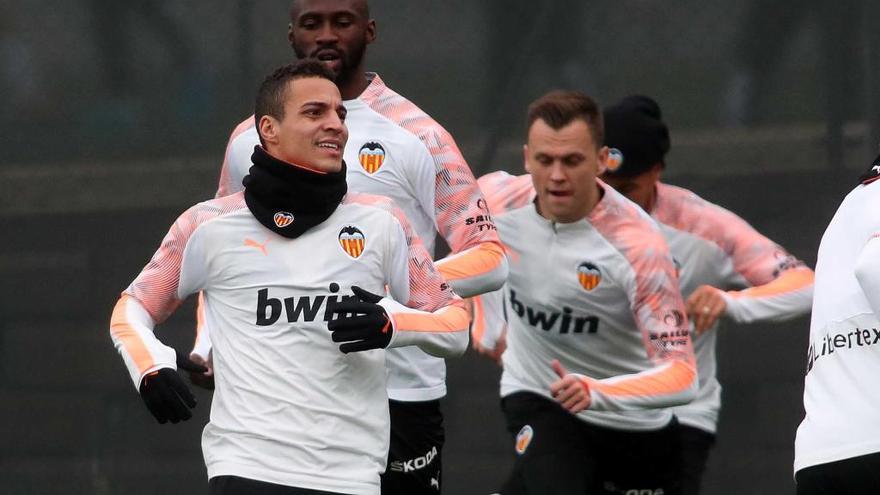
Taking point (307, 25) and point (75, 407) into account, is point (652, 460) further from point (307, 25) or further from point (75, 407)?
point (75, 407)

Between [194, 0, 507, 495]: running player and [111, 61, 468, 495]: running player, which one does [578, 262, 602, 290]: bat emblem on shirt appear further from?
[111, 61, 468, 495]: running player

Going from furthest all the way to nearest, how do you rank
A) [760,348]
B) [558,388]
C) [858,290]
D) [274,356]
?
[760,348] < [558,388] < [274,356] < [858,290]

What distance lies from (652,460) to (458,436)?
1.69 meters

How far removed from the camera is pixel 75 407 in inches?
325

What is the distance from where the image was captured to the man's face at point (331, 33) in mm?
5566

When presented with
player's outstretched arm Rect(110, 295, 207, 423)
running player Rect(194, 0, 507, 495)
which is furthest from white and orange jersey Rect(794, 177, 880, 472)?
player's outstretched arm Rect(110, 295, 207, 423)

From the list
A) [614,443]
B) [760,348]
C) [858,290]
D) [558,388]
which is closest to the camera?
[858,290]

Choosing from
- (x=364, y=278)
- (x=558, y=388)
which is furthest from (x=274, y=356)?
(x=558, y=388)

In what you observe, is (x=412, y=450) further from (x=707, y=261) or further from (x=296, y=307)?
(x=707, y=261)

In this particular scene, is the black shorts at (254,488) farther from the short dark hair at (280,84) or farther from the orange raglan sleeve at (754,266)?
the orange raglan sleeve at (754,266)

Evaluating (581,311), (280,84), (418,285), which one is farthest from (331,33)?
(581,311)

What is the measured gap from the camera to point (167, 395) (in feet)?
14.7

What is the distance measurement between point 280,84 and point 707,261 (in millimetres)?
2471

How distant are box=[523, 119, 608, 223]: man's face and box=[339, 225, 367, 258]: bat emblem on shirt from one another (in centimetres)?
144
